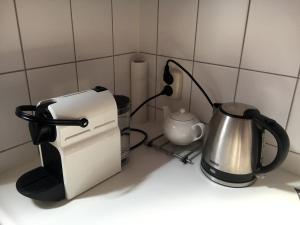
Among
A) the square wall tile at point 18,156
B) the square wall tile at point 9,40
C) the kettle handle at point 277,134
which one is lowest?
the square wall tile at point 18,156

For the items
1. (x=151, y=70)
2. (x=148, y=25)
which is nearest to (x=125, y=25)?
(x=148, y=25)

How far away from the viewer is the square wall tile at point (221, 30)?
A: 0.78 meters

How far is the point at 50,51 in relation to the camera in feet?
2.57

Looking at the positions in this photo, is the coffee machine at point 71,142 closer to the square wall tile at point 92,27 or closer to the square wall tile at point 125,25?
the square wall tile at point 92,27

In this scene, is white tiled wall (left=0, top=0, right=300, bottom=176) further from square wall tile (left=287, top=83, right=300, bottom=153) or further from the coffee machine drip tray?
the coffee machine drip tray

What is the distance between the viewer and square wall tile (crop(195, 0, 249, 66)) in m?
0.78

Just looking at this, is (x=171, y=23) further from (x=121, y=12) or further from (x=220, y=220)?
(x=220, y=220)

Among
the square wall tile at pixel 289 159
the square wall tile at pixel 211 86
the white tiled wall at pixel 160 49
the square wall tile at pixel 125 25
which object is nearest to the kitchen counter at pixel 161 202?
the square wall tile at pixel 289 159

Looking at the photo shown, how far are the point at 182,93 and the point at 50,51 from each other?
1.58 feet

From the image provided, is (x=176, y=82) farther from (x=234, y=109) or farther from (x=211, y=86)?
(x=234, y=109)

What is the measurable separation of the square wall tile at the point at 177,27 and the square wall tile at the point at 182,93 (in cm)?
3

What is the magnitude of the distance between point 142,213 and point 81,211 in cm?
15

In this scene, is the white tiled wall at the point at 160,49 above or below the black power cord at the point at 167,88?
above

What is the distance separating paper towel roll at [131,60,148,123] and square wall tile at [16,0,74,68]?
0.28m
